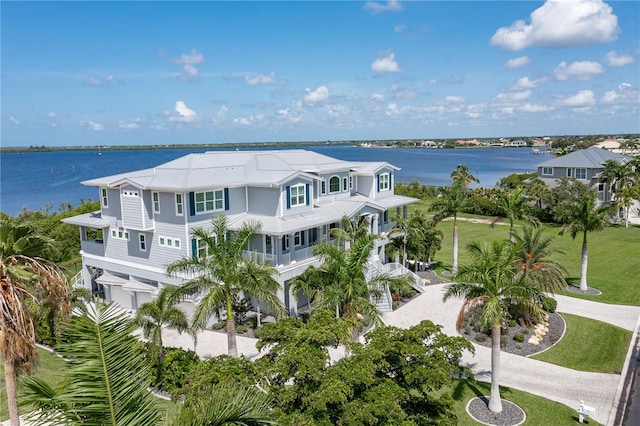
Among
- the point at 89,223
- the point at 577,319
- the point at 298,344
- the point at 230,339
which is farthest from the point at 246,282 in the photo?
the point at 577,319

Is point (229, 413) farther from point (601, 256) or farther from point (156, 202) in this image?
point (601, 256)

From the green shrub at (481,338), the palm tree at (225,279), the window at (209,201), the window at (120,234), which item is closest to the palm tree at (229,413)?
the palm tree at (225,279)

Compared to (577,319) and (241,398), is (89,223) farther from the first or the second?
(577,319)

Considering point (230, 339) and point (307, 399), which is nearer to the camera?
point (307, 399)

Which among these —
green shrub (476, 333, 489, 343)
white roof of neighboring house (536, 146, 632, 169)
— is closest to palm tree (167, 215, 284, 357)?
green shrub (476, 333, 489, 343)

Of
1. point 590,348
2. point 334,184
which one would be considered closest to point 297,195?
point 334,184

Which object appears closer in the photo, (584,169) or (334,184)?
(334,184)

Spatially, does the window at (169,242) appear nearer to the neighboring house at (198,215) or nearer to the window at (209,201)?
the neighboring house at (198,215)
